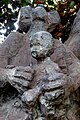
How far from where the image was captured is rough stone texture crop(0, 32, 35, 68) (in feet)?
8.23

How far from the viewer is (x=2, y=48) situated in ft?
8.45

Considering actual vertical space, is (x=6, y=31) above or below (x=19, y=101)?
below

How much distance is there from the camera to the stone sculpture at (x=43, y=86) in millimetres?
1908

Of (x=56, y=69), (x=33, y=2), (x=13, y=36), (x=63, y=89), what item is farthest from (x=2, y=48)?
(x=33, y=2)

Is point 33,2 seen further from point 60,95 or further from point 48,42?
point 60,95

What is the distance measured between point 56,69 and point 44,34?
23cm

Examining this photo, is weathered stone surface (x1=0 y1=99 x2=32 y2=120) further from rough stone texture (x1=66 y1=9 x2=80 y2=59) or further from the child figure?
rough stone texture (x1=66 y1=9 x2=80 y2=59)

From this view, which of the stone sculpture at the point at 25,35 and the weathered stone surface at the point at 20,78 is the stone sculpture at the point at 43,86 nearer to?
the weathered stone surface at the point at 20,78

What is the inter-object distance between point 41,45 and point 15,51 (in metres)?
0.54

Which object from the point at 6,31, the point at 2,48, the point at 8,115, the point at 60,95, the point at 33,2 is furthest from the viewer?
the point at 6,31

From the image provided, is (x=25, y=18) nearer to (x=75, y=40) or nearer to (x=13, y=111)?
(x=75, y=40)

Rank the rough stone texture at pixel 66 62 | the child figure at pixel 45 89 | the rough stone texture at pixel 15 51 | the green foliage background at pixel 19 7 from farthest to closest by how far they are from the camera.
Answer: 1. the green foliage background at pixel 19 7
2. the rough stone texture at pixel 15 51
3. the rough stone texture at pixel 66 62
4. the child figure at pixel 45 89

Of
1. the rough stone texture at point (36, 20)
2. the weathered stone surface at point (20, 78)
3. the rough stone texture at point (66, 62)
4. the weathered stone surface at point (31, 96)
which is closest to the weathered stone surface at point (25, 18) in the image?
the rough stone texture at point (36, 20)

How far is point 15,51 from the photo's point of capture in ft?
8.52
